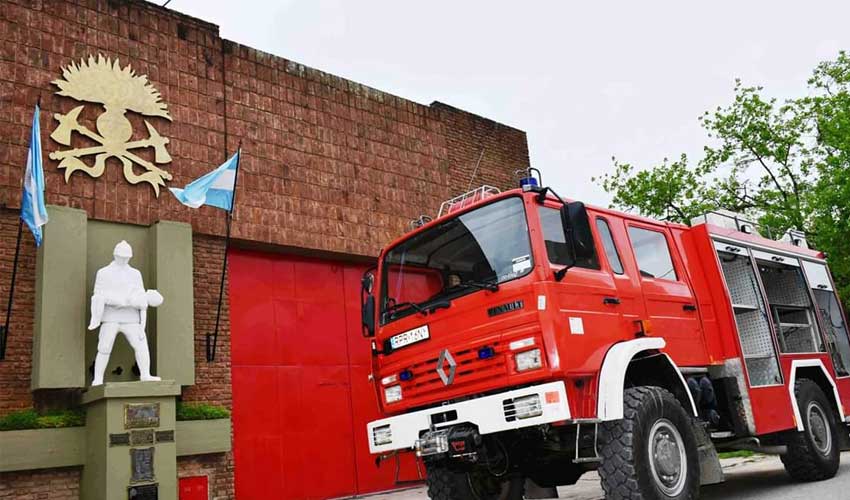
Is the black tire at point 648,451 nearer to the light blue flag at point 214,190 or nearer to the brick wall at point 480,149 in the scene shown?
the light blue flag at point 214,190

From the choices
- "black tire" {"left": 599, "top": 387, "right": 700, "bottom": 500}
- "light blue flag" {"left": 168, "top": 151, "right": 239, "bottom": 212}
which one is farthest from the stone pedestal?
"black tire" {"left": 599, "top": 387, "right": 700, "bottom": 500}

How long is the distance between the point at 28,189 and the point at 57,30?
291cm

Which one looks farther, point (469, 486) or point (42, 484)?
point (42, 484)

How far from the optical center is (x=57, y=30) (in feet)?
34.9

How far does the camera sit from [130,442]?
29.4ft

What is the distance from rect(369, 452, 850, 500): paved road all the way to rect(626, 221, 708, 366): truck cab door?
5.65 feet

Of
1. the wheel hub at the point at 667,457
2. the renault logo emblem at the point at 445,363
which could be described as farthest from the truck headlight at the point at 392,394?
the wheel hub at the point at 667,457

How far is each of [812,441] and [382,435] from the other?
16.9 feet

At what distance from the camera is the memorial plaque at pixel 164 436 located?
30.0 ft

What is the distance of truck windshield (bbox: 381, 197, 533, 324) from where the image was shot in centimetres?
678

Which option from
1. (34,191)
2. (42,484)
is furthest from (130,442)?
(34,191)

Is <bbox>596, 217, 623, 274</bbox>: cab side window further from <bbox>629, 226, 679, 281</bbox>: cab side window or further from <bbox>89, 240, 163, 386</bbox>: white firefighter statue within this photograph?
<bbox>89, 240, 163, 386</bbox>: white firefighter statue

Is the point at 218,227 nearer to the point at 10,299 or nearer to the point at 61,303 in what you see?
the point at 61,303

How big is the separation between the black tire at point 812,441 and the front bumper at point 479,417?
4.24m
